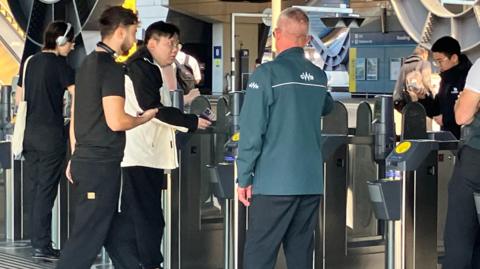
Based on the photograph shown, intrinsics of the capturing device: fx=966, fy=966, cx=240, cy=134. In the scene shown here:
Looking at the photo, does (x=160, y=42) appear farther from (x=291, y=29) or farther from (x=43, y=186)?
(x=43, y=186)

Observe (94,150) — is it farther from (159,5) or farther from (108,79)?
A: (159,5)

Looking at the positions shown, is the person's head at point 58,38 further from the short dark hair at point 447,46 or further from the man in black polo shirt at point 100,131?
the short dark hair at point 447,46

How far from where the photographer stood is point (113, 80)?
4406 mm

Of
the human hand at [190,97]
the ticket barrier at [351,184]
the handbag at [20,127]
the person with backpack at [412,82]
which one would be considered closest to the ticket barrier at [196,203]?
the human hand at [190,97]

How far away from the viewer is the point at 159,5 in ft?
63.0

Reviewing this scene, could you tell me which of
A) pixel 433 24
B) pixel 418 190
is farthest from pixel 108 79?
pixel 433 24

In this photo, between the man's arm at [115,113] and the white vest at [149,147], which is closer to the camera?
the man's arm at [115,113]

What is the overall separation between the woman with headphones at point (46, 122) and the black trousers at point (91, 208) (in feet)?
5.11

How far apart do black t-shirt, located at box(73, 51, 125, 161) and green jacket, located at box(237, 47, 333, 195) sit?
72 cm

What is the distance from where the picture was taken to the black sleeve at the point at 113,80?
4.40 meters

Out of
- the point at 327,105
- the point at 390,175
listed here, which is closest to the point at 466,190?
the point at 390,175

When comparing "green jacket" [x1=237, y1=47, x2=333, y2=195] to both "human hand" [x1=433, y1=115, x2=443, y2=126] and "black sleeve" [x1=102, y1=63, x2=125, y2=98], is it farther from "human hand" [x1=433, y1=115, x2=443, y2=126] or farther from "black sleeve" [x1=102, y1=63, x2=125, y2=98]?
"human hand" [x1=433, y1=115, x2=443, y2=126]

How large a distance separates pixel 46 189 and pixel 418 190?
256 cm

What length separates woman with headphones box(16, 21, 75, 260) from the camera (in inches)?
236
